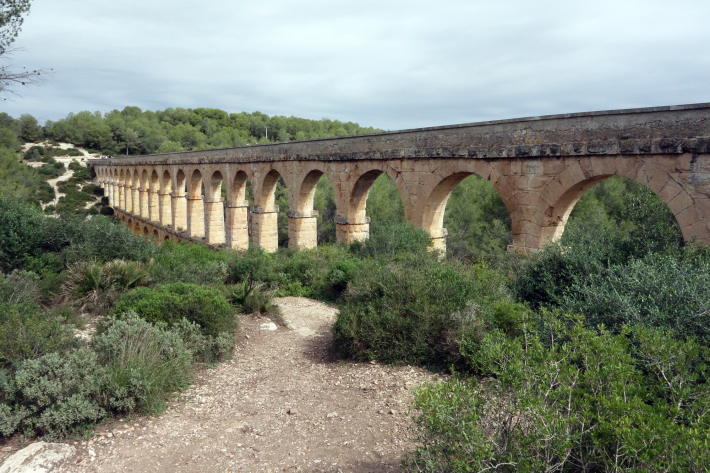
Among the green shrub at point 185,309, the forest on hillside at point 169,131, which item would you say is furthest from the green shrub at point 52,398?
the forest on hillside at point 169,131

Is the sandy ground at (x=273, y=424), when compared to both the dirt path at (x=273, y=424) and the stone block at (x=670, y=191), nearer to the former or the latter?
the dirt path at (x=273, y=424)

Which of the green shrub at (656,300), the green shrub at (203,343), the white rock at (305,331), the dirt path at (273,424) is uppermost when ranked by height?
the green shrub at (656,300)

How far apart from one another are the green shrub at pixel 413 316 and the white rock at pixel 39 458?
8.74 ft

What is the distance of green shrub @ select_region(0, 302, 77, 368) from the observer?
390 centimetres

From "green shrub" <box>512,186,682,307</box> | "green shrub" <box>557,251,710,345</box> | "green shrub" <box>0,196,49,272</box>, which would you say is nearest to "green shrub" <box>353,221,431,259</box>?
"green shrub" <box>512,186,682,307</box>

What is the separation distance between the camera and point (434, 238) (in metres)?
10.4

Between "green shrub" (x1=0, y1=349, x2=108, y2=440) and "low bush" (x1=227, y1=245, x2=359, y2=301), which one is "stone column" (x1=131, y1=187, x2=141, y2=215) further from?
"green shrub" (x1=0, y1=349, x2=108, y2=440)

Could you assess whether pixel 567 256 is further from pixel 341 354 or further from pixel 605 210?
pixel 605 210

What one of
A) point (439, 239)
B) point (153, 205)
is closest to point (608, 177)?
point (439, 239)

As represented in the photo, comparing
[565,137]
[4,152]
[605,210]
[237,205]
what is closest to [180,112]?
[4,152]

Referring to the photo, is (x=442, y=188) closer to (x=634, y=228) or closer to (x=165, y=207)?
(x=634, y=228)

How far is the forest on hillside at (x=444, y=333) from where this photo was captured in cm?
221

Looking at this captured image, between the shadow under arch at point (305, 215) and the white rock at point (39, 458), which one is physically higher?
the shadow under arch at point (305, 215)

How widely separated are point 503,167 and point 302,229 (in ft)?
24.3
